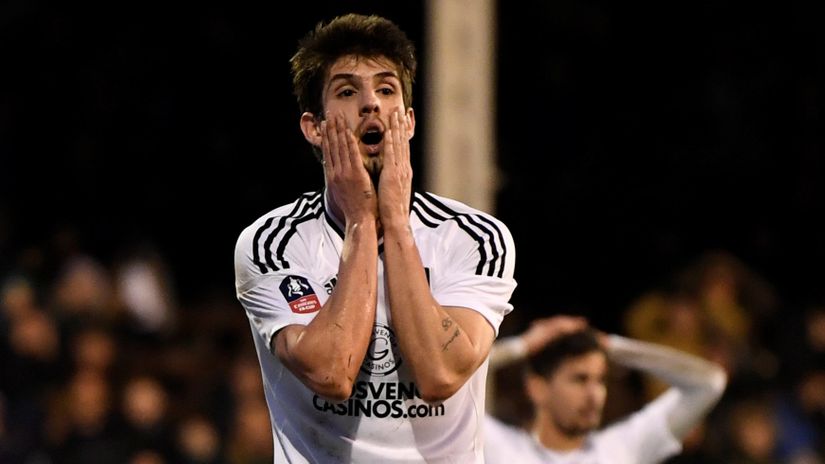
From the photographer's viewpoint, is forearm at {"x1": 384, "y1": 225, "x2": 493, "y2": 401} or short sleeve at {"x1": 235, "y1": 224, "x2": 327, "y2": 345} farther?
short sleeve at {"x1": 235, "y1": 224, "x2": 327, "y2": 345}

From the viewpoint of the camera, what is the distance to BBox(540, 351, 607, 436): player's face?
5.42 meters

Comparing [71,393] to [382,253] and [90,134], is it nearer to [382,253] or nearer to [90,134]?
[90,134]

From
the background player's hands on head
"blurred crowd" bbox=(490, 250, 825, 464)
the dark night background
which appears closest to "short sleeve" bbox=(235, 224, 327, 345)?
the background player's hands on head

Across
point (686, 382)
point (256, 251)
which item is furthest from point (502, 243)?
point (686, 382)

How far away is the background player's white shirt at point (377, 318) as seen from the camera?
3.38 meters

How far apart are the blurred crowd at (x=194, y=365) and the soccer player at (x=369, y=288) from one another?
161 inches

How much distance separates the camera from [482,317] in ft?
11.1

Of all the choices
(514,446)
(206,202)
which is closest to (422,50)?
(206,202)

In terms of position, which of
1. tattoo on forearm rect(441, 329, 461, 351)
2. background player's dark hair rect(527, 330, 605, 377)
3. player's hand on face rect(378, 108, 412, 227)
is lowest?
background player's dark hair rect(527, 330, 605, 377)

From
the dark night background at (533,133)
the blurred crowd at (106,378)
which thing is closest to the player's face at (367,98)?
the blurred crowd at (106,378)

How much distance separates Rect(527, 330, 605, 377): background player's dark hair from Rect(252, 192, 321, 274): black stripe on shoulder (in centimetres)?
196

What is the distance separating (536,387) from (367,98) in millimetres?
2440

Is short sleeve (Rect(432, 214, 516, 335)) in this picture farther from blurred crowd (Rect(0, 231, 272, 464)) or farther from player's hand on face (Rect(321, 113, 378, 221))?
blurred crowd (Rect(0, 231, 272, 464))

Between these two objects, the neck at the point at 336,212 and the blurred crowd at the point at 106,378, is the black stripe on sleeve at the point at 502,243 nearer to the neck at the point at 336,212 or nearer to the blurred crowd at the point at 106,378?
the neck at the point at 336,212
